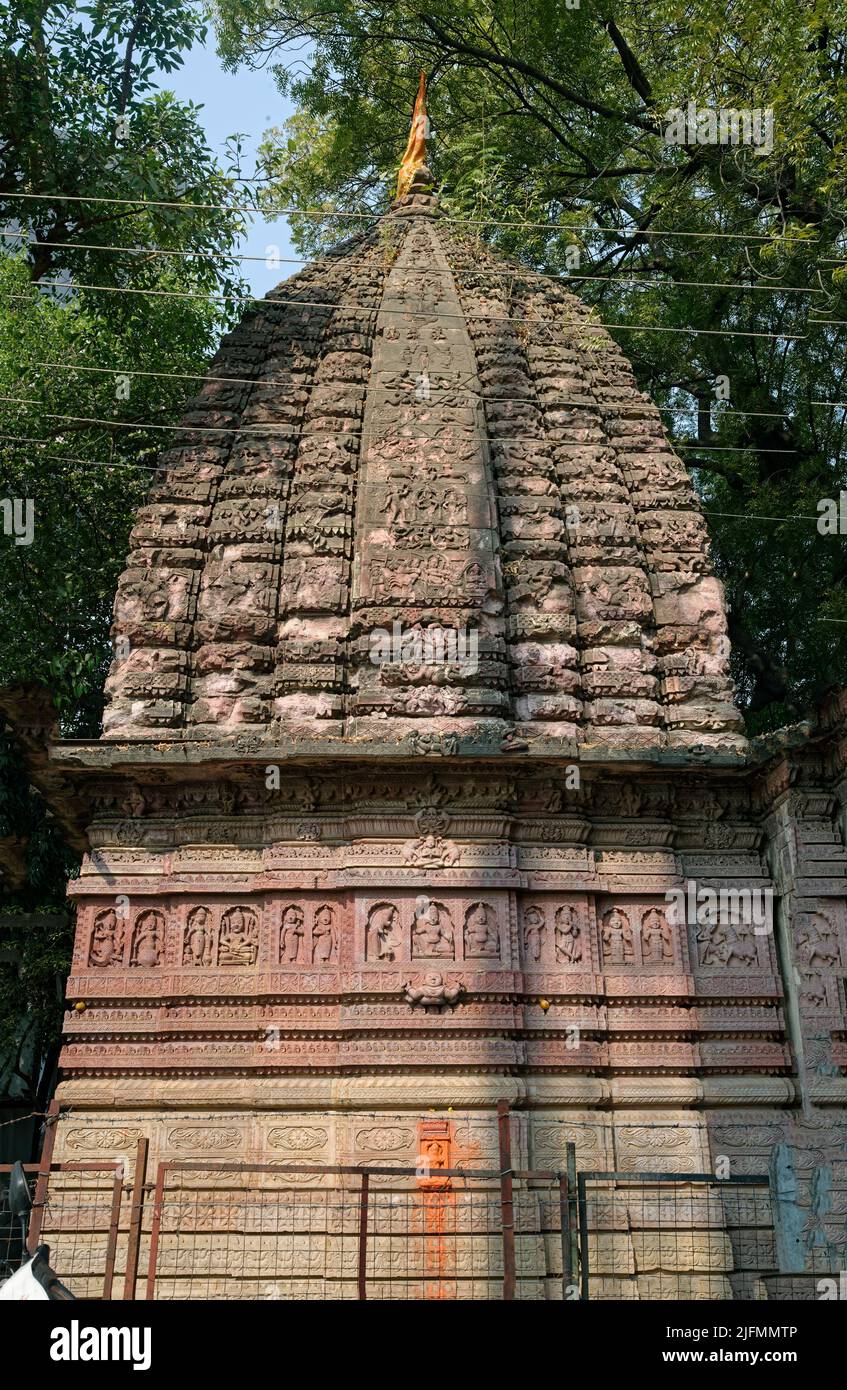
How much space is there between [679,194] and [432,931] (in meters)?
10.4

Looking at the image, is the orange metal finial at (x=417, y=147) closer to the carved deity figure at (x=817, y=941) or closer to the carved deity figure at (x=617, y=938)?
the carved deity figure at (x=617, y=938)

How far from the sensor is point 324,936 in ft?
31.2

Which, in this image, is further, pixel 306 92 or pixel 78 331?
pixel 306 92

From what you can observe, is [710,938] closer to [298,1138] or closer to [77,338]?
[298,1138]

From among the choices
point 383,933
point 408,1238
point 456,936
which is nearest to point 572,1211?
point 408,1238

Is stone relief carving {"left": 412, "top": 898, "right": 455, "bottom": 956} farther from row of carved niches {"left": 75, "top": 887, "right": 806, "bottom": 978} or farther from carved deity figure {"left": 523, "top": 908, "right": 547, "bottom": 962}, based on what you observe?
carved deity figure {"left": 523, "top": 908, "right": 547, "bottom": 962}

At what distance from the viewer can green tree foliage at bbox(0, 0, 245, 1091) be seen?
12688mm

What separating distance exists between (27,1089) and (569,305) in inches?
572

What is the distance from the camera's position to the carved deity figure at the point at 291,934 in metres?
9.44

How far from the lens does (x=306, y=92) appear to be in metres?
20.6

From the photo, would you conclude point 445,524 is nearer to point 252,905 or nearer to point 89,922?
point 252,905

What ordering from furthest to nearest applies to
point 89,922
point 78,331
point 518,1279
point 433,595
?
1. point 78,331
2. point 433,595
3. point 89,922
4. point 518,1279

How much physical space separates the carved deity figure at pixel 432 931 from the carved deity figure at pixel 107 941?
215 centimetres
